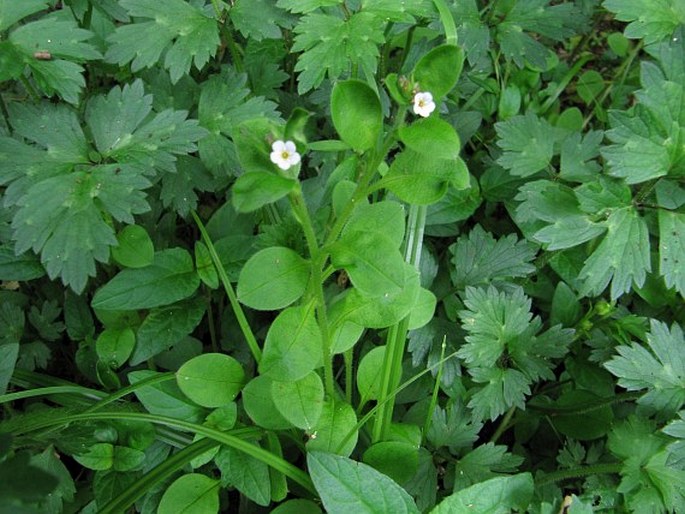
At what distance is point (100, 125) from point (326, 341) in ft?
2.59

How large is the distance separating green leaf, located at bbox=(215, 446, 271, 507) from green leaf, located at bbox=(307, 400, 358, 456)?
0.15 metres

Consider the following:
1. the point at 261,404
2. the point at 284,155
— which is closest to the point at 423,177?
the point at 284,155

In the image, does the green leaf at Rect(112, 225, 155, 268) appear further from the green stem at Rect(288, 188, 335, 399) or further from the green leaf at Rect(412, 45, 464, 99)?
the green leaf at Rect(412, 45, 464, 99)

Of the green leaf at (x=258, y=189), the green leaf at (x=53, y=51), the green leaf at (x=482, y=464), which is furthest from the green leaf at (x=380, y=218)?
the green leaf at (x=53, y=51)

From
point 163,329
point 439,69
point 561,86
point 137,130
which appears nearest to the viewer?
point 439,69

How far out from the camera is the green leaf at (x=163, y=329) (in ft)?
5.81

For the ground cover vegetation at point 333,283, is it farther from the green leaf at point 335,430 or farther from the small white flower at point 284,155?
the small white flower at point 284,155

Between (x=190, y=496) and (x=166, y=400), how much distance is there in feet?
0.79

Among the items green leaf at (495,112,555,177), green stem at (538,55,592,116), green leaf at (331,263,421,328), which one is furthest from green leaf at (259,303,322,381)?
green stem at (538,55,592,116)

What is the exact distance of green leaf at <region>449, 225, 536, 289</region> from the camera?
1.88 metres

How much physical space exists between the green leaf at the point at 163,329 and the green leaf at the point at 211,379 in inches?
7.2

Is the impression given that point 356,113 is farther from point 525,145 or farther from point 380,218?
point 525,145

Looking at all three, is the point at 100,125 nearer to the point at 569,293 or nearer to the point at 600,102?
the point at 569,293

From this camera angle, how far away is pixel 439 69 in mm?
1187
